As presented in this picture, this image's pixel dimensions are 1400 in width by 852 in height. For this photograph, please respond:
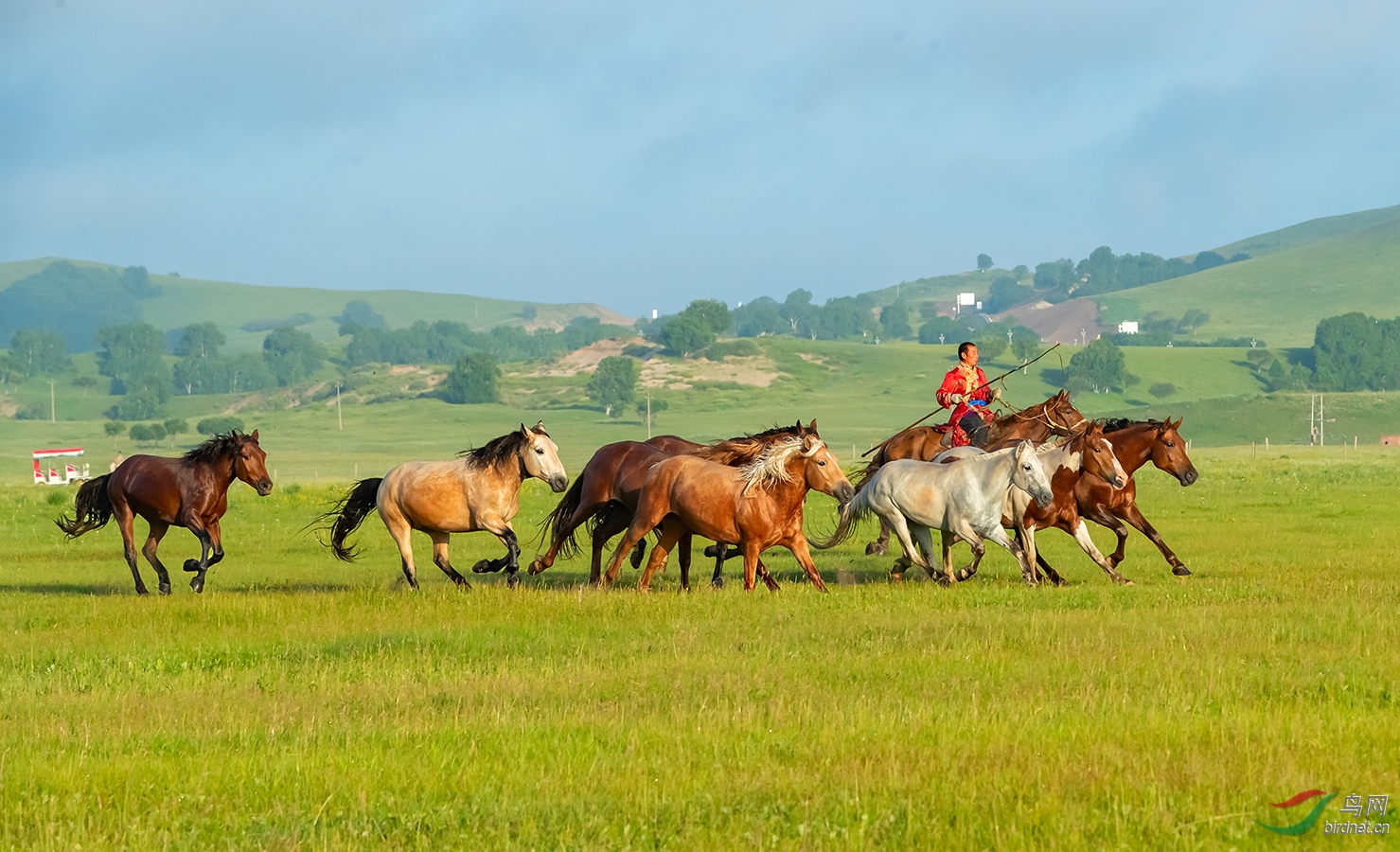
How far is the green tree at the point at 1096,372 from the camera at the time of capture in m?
161

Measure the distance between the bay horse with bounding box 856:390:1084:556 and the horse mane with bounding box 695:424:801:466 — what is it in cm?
227

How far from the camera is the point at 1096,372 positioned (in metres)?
161

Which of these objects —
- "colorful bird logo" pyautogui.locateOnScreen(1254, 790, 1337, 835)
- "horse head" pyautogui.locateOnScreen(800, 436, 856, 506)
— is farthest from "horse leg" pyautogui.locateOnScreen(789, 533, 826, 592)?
"colorful bird logo" pyautogui.locateOnScreen(1254, 790, 1337, 835)

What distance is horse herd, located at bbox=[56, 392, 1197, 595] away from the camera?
1514 cm

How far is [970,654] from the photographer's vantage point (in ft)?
36.7

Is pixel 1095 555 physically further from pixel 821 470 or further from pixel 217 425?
pixel 217 425

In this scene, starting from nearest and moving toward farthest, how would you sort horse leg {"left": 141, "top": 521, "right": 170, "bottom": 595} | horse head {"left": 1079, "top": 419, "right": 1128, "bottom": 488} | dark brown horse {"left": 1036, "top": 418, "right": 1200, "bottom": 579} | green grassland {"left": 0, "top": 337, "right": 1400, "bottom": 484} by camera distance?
horse head {"left": 1079, "top": 419, "right": 1128, "bottom": 488}, dark brown horse {"left": 1036, "top": 418, "right": 1200, "bottom": 579}, horse leg {"left": 141, "top": 521, "right": 170, "bottom": 595}, green grassland {"left": 0, "top": 337, "right": 1400, "bottom": 484}

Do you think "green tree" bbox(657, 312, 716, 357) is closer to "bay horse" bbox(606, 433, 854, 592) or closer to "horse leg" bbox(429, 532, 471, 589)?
"horse leg" bbox(429, 532, 471, 589)

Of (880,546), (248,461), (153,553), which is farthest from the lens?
(880,546)

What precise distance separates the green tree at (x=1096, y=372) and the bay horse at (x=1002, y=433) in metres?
144

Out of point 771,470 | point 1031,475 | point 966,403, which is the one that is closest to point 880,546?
point 966,403

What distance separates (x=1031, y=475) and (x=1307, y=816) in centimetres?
893

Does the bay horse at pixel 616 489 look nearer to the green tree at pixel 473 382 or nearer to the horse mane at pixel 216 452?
the horse mane at pixel 216 452

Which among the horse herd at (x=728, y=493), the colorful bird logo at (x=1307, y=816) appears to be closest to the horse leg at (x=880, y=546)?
the horse herd at (x=728, y=493)
